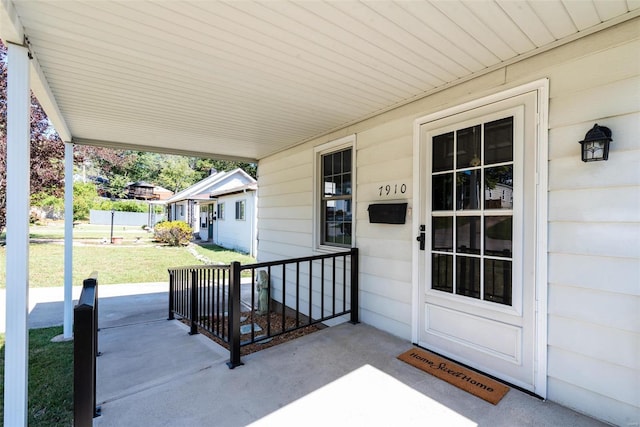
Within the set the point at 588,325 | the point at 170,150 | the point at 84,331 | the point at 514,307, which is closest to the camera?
the point at 84,331

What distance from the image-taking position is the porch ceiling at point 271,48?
166cm

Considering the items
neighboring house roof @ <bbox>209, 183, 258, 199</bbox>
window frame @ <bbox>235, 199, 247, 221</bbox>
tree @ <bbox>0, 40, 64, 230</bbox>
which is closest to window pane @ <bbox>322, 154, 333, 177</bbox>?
neighboring house roof @ <bbox>209, 183, 258, 199</bbox>

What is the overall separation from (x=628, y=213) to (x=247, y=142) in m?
4.31

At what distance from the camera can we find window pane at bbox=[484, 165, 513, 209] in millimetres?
2271

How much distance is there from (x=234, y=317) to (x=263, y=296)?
9.04ft

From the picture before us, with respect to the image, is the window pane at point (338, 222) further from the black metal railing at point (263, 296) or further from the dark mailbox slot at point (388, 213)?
the dark mailbox slot at point (388, 213)

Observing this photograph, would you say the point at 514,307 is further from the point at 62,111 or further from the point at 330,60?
the point at 62,111

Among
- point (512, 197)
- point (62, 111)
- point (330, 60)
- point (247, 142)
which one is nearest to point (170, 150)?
point (247, 142)

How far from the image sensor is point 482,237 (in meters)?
2.43

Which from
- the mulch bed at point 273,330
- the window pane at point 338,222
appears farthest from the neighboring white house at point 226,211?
the window pane at point 338,222

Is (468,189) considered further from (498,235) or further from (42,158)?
(42,158)

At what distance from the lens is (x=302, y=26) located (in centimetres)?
183

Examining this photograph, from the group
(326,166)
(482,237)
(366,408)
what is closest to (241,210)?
(326,166)

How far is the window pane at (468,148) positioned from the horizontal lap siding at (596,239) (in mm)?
520
